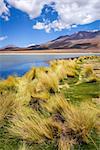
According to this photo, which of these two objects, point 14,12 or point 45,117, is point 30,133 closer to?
point 45,117

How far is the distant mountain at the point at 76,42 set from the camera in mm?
3040

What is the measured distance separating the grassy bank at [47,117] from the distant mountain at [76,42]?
36 centimetres

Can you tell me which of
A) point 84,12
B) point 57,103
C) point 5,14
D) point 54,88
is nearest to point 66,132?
point 57,103

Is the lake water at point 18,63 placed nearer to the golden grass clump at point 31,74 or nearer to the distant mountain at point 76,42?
the golden grass clump at point 31,74

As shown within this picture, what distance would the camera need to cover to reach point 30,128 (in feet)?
7.71

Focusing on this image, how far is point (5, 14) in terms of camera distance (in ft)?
10.3

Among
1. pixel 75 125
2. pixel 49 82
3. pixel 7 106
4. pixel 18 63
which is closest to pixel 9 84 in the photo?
pixel 18 63

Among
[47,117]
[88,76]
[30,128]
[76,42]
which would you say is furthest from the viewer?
[88,76]

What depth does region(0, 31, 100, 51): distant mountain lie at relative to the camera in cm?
304

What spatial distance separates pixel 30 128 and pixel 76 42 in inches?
48.0

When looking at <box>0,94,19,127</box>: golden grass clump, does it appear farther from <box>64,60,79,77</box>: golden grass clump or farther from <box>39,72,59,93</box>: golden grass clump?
<box>64,60,79,77</box>: golden grass clump

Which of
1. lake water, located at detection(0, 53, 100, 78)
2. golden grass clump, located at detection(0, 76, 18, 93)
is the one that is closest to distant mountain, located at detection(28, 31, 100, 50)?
lake water, located at detection(0, 53, 100, 78)

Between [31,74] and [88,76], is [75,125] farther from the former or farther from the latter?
[88,76]

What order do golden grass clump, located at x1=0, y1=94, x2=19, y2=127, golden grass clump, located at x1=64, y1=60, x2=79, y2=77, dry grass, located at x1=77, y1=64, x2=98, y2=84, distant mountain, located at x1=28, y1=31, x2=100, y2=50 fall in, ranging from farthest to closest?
golden grass clump, located at x1=64, y1=60, x2=79, y2=77, dry grass, located at x1=77, y1=64, x2=98, y2=84, distant mountain, located at x1=28, y1=31, x2=100, y2=50, golden grass clump, located at x1=0, y1=94, x2=19, y2=127
